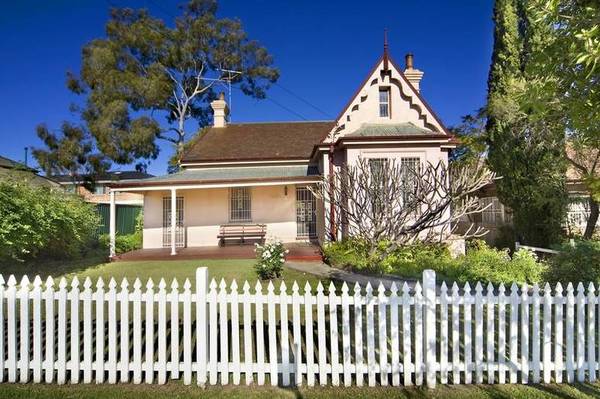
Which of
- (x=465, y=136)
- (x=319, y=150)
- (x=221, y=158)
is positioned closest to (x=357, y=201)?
(x=319, y=150)

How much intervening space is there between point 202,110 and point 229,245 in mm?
21736

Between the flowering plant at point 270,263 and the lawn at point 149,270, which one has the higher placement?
the flowering plant at point 270,263

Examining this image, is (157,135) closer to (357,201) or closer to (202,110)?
(202,110)

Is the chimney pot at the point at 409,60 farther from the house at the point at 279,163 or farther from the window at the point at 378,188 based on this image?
the window at the point at 378,188

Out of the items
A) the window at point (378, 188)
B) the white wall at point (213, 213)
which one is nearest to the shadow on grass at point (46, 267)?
the white wall at point (213, 213)

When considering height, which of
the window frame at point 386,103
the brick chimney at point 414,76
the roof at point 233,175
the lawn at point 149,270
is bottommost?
the lawn at point 149,270

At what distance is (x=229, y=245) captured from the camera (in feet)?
50.5

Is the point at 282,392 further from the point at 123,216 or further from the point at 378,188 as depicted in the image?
the point at 123,216

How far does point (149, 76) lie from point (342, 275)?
87.3 feet

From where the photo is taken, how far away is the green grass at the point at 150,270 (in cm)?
978

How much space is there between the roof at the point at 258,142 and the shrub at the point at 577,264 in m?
10.2

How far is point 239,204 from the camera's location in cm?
1614

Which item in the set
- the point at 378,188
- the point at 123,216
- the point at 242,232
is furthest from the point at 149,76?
the point at 378,188

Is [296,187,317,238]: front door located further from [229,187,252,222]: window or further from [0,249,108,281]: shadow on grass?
[0,249,108,281]: shadow on grass
